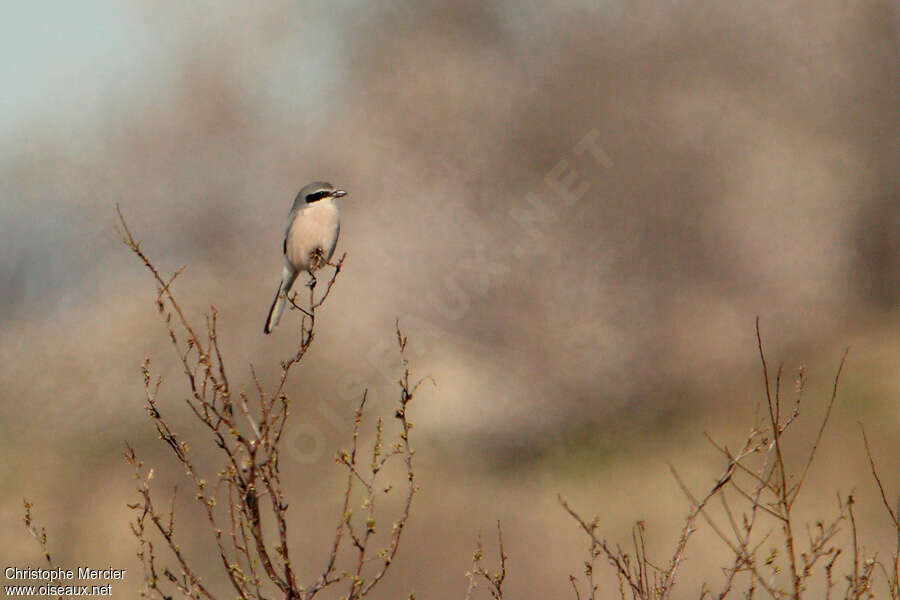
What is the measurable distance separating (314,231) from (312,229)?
0.02 meters

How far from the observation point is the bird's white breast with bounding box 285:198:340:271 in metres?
6.23

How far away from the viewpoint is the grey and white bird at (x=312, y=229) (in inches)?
245

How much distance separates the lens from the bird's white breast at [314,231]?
20.4ft

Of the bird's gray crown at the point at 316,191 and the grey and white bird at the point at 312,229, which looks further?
the bird's gray crown at the point at 316,191

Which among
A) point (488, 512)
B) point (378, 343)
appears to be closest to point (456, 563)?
point (488, 512)

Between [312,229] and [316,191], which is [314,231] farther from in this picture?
[316,191]

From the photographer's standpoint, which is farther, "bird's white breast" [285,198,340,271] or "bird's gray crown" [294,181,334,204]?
"bird's gray crown" [294,181,334,204]

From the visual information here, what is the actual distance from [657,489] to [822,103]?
28.5 feet

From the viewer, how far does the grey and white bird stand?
6.22 metres

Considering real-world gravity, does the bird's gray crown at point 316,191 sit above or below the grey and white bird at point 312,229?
above

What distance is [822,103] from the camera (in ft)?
59.4

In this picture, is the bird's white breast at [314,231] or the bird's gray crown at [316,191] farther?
the bird's gray crown at [316,191]

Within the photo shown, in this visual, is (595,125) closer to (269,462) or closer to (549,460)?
(549,460)

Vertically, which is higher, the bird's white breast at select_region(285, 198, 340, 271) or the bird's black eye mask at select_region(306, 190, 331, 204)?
the bird's black eye mask at select_region(306, 190, 331, 204)
